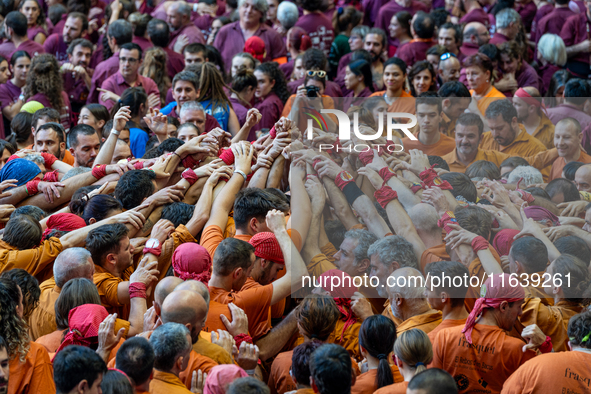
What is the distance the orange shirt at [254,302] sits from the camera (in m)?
4.30

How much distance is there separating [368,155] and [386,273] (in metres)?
0.94

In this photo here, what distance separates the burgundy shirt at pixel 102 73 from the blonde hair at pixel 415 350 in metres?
6.35

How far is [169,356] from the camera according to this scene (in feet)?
11.3

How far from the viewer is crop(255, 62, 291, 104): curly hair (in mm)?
7984

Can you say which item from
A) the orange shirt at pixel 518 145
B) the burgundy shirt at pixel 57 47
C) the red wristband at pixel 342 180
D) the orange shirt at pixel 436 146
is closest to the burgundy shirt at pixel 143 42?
the burgundy shirt at pixel 57 47

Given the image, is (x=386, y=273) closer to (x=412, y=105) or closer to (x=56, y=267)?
(x=56, y=267)

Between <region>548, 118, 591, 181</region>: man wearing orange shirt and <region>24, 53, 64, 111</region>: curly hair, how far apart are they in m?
5.56

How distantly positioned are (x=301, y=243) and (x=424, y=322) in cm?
98

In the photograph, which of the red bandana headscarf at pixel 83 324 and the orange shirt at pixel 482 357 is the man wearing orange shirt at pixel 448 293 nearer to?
the orange shirt at pixel 482 357

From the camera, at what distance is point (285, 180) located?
5.86m

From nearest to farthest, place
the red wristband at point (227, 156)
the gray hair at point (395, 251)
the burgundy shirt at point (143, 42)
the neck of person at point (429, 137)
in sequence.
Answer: the gray hair at point (395, 251)
the red wristband at point (227, 156)
the neck of person at point (429, 137)
the burgundy shirt at point (143, 42)

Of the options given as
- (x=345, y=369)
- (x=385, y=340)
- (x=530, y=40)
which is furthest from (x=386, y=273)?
(x=530, y=40)

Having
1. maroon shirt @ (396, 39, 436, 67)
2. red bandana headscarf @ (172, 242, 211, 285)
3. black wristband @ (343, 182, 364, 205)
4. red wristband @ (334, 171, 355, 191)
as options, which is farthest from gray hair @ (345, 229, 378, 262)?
maroon shirt @ (396, 39, 436, 67)

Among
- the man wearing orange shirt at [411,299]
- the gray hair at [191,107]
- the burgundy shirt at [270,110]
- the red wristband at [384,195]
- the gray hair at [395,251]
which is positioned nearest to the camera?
the man wearing orange shirt at [411,299]
